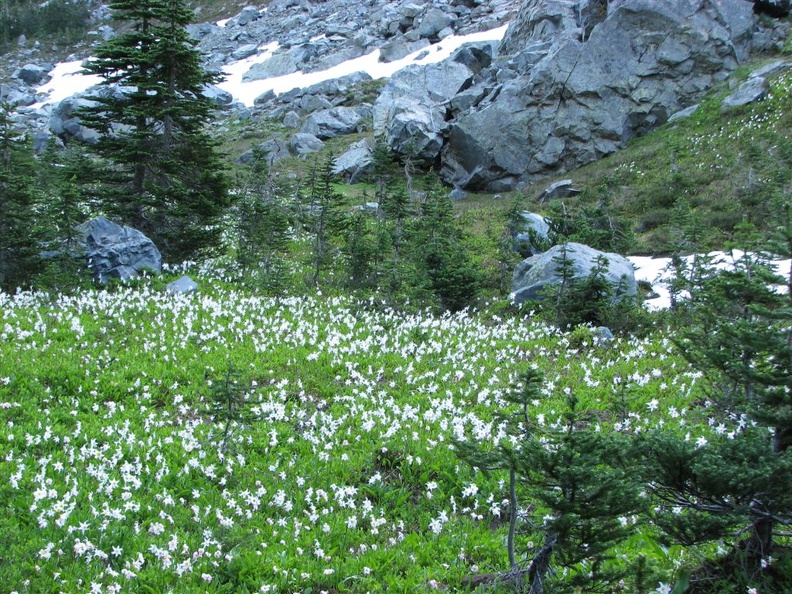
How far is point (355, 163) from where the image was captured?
44.2 m

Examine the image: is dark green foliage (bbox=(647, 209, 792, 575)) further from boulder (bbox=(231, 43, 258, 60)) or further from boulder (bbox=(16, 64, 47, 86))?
boulder (bbox=(16, 64, 47, 86))

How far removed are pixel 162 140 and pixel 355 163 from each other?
25.8m

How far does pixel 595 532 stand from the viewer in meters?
4.13

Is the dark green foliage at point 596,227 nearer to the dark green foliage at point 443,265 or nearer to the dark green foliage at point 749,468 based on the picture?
the dark green foliage at point 443,265

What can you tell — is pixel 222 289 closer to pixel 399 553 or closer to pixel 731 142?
pixel 399 553

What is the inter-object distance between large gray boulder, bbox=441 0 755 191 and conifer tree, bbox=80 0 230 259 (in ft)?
77.8

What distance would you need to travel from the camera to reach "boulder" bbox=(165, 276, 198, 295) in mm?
15386

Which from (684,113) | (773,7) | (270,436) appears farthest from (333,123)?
(270,436)

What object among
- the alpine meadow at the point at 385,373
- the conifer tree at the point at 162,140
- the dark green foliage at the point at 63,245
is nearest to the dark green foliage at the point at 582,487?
the alpine meadow at the point at 385,373

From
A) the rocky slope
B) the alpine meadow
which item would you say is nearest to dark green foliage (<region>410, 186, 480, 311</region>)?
the alpine meadow

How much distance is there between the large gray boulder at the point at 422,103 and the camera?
43.8 metres

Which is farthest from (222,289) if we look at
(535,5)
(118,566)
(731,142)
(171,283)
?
(535,5)

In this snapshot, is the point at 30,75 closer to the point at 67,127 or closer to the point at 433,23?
the point at 67,127

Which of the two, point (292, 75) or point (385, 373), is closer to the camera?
point (385, 373)
